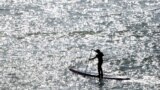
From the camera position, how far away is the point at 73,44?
42.4 metres

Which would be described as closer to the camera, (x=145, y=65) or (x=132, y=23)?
(x=145, y=65)

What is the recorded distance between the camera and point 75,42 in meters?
42.9

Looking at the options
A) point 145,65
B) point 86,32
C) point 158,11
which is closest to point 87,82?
point 145,65

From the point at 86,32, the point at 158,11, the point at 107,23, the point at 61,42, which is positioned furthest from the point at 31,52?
the point at 158,11

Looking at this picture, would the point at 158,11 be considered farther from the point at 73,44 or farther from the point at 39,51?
the point at 39,51

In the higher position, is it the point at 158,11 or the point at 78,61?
the point at 158,11

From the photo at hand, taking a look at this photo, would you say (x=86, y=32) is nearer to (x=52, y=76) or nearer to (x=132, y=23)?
(x=132, y=23)

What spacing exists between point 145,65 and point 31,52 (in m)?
9.79

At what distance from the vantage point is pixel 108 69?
36.8m

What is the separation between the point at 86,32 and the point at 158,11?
9024 millimetres

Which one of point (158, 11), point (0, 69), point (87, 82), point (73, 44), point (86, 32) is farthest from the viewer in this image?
point (158, 11)

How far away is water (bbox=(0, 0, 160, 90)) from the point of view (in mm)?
35125

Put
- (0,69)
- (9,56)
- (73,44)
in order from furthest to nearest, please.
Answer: (73,44)
(9,56)
(0,69)

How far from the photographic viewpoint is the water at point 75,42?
3512 cm
